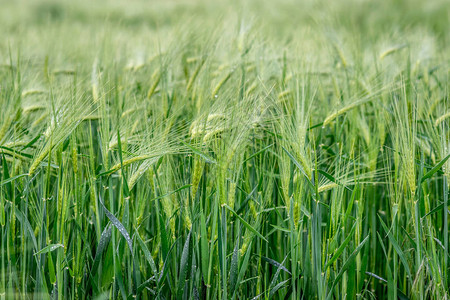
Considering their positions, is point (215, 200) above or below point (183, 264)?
above

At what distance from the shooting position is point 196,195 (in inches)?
43.3

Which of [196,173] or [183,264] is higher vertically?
[196,173]

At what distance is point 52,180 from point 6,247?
364mm

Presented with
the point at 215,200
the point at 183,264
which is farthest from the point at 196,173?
the point at 183,264

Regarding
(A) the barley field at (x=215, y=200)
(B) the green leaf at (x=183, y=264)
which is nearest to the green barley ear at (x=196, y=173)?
(A) the barley field at (x=215, y=200)

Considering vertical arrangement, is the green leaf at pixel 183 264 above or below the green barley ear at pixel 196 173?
below

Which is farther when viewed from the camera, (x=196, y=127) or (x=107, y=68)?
(x=107, y=68)

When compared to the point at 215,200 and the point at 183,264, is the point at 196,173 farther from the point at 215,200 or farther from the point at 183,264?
the point at 183,264

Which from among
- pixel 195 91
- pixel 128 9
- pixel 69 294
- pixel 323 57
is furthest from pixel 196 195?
pixel 128 9

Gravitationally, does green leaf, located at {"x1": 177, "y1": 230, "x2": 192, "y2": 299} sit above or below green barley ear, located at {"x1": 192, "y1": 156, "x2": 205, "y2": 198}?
below

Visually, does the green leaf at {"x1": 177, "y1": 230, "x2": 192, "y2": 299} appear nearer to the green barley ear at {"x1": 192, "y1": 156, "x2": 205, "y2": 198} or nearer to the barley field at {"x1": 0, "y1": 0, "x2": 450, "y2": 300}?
the barley field at {"x1": 0, "y1": 0, "x2": 450, "y2": 300}

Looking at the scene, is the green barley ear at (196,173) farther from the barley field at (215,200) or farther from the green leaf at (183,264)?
the green leaf at (183,264)

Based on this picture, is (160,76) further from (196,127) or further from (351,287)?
(351,287)

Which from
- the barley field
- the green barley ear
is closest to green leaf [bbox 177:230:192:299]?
the barley field
